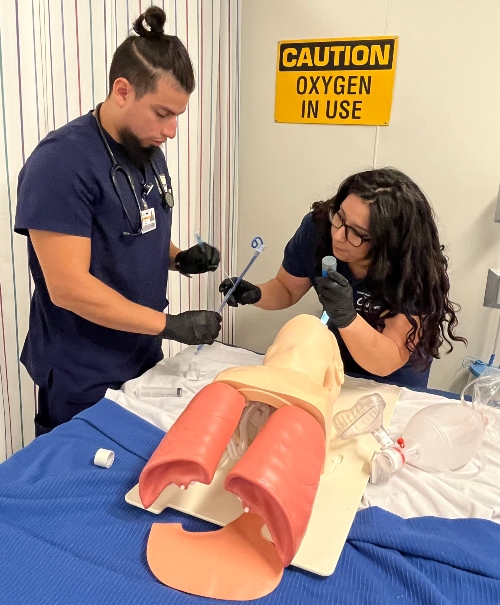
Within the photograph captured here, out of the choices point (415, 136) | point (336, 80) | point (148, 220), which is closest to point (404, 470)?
point (148, 220)

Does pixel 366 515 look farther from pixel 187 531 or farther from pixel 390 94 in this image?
pixel 390 94

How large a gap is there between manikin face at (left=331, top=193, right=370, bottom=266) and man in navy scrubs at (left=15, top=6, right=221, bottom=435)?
39 centimetres

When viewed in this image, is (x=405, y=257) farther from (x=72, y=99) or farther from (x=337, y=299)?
(x=72, y=99)

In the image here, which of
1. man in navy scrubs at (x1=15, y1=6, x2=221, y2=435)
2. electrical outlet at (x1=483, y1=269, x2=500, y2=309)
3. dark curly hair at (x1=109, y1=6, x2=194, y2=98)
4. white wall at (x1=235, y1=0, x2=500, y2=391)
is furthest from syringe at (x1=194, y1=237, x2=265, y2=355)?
electrical outlet at (x1=483, y1=269, x2=500, y2=309)

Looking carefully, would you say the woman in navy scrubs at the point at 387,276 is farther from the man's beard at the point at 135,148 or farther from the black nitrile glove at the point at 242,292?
the man's beard at the point at 135,148

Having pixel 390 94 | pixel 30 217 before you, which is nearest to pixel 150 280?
pixel 30 217

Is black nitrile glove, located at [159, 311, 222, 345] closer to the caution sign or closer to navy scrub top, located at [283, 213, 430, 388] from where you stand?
navy scrub top, located at [283, 213, 430, 388]

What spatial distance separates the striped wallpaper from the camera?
4.56 feet

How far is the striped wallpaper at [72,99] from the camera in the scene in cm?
139

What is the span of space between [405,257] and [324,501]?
0.68 meters

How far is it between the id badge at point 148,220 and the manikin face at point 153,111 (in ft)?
0.55

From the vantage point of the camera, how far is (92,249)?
126 centimetres

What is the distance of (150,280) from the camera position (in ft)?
4.61

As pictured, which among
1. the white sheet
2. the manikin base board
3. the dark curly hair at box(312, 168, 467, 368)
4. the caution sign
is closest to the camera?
the manikin base board
